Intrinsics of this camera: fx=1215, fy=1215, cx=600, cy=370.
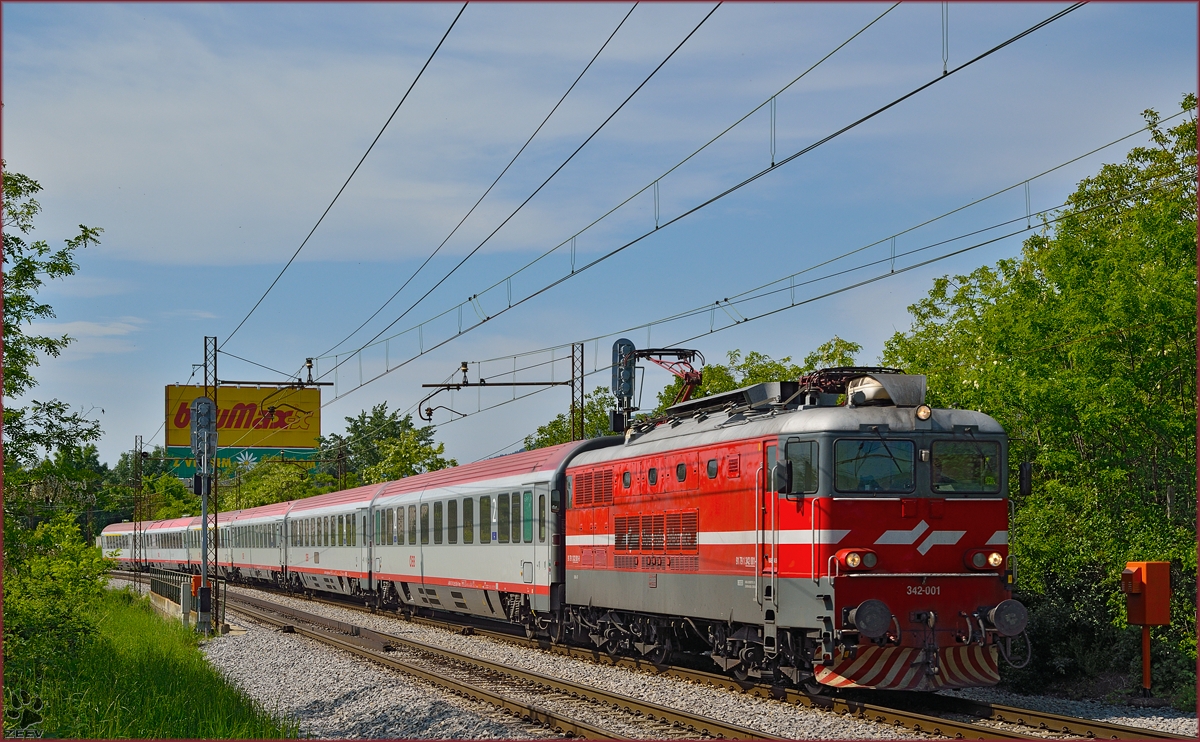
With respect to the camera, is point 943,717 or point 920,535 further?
point 920,535

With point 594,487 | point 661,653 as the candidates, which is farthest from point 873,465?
point 594,487

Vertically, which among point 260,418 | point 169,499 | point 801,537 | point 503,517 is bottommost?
point 169,499

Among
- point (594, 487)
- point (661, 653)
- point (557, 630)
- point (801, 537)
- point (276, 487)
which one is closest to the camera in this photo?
point (801, 537)

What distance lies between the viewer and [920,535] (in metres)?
14.2

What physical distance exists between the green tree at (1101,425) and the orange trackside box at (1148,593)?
0.96 m

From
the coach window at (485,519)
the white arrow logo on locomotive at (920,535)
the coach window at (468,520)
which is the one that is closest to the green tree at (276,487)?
the coach window at (468,520)

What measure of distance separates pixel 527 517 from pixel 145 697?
7.88m

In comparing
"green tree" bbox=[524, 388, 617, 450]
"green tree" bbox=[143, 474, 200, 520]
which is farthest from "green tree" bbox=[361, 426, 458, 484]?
"green tree" bbox=[143, 474, 200, 520]

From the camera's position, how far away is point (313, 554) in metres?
40.9

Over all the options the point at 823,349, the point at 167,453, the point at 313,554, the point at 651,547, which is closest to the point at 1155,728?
the point at 651,547

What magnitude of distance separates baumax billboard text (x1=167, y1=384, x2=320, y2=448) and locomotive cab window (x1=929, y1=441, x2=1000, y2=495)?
205ft

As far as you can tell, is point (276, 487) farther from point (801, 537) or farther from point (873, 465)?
point (873, 465)

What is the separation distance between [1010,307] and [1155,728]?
7624 mm

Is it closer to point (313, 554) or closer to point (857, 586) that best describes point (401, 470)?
point (313, 554)
